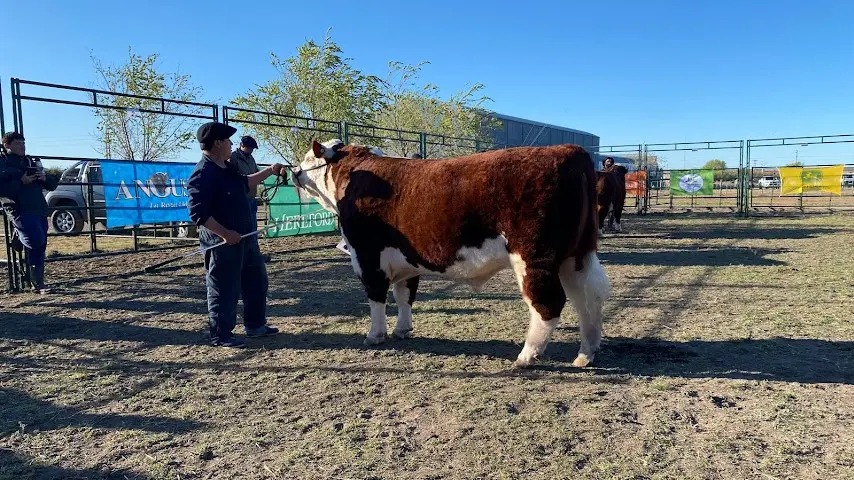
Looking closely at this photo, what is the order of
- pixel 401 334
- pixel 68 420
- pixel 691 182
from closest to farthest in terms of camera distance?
pixel 68 420
pixel 401 334
pixel 691 182

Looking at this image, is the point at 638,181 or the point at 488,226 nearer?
the point at 488,226

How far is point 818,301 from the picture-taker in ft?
20.0

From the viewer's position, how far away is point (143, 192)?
933 centimetres

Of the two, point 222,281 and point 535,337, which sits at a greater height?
point 222,281

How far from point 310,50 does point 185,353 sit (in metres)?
13.6

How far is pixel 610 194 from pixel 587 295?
29.2 ft

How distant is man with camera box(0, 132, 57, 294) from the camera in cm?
667

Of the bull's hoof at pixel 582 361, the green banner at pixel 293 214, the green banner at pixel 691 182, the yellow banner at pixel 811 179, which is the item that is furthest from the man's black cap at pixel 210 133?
the yellow banner at pixel 811 179

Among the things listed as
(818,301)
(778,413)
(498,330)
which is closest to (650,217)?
(818,301)

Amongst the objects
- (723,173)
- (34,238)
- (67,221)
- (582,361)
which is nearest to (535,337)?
(582,361)

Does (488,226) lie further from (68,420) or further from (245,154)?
(245,154)

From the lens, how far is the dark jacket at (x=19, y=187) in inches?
262

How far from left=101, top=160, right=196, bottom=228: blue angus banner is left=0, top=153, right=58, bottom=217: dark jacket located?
1.64m

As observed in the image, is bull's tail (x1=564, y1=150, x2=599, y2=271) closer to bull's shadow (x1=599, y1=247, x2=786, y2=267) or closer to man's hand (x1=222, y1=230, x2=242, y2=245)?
man's hand (x1=222, y1=230, x2=242, y2=245)
